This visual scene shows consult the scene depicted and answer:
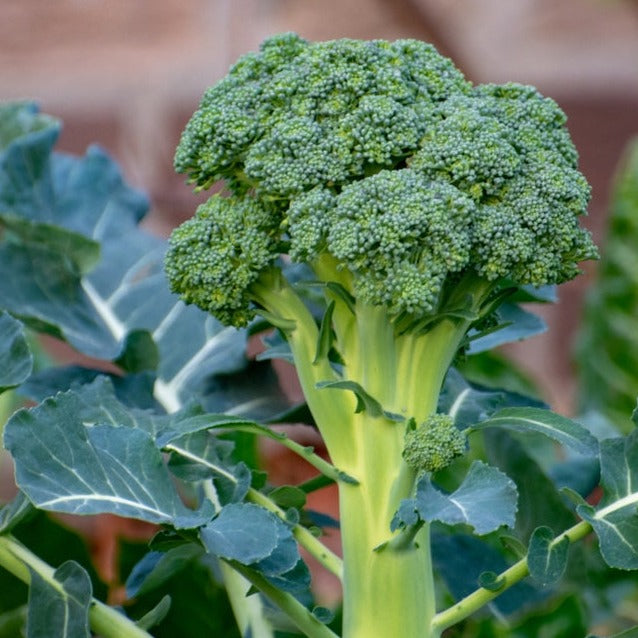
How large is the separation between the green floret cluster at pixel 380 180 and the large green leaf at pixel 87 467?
0.10m

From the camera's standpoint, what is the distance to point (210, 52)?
1.96 m

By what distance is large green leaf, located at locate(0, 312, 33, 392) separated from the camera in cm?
66

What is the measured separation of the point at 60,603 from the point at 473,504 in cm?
25

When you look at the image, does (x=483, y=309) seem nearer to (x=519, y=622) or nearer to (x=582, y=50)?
(x=519, y=622)

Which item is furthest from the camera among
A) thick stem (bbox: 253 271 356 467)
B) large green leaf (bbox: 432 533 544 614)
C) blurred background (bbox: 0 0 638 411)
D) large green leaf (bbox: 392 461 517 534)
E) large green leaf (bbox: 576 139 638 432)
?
blurred background (bbox: 0 0 638 411)

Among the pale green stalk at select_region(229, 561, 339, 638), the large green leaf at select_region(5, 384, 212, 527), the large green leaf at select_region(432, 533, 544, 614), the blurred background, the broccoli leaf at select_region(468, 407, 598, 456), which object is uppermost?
the blurred background

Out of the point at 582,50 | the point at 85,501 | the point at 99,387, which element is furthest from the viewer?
the point at 582,50

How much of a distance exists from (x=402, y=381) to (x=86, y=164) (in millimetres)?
457

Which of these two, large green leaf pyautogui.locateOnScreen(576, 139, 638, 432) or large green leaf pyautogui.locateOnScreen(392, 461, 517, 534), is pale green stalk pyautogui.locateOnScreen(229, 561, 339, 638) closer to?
large green leaf pyautogui.locateOnScreen(392, 461, 517, 534)

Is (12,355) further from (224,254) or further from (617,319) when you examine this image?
(617,319)

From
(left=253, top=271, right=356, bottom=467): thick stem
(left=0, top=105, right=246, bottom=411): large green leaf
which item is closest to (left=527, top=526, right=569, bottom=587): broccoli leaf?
(left=253, top=271, right=356, bottom=467): thick stem

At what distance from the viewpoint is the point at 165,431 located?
628mm

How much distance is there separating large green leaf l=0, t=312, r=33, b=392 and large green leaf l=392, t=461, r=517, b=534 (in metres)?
0.24

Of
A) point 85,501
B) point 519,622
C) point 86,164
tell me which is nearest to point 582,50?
point 86,164
